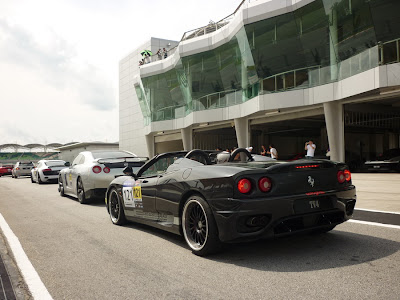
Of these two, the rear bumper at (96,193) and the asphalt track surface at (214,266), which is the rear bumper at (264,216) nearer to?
the asphalt track surface at (214,266)

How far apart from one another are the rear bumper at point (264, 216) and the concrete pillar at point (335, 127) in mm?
16296

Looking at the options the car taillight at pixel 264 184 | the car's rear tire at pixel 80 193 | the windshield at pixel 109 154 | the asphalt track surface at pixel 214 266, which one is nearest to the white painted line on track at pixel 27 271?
the asphalt track surface at pixel 214 266

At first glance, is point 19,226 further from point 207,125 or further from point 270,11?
point 207,125

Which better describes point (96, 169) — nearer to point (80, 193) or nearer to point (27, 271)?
point (80, 193)

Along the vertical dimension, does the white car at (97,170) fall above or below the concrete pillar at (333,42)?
below

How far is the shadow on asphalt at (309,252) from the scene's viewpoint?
363cm

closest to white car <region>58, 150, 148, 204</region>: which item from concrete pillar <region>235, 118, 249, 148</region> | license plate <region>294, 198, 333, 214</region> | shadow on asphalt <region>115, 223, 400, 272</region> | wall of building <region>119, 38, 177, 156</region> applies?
shadow on asphalt <region>115, 223, 400, 272</region>

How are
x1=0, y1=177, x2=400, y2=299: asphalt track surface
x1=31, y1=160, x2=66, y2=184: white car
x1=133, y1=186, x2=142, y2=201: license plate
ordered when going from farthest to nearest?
x1=31, y1=160, x2=66, y2=184: white car < x1=133, y1=186, x2=142, y2=201: license plate < x1=0, y1=177, x2=400, y2=299: asphalt track surface

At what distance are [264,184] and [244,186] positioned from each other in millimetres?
219

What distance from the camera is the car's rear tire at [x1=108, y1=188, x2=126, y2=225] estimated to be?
6051mm

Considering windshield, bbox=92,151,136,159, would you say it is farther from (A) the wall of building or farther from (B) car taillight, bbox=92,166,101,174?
(A) the wall of building

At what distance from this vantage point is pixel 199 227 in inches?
163

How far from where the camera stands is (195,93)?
1182 inches

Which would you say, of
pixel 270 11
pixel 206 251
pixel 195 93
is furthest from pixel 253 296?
pixel 195 93
